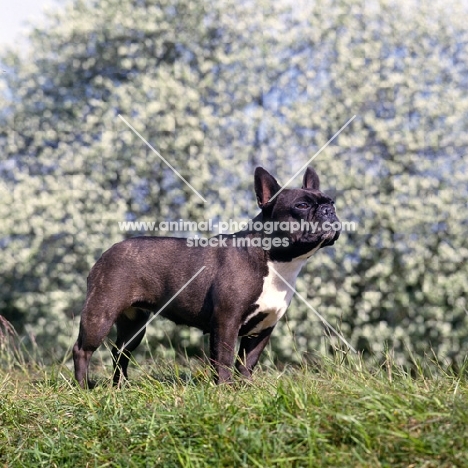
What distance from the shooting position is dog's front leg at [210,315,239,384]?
523 cm

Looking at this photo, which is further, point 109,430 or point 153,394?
point 153,394

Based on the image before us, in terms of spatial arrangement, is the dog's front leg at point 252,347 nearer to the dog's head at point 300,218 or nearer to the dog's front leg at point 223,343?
the dog's front leg at point 223,343

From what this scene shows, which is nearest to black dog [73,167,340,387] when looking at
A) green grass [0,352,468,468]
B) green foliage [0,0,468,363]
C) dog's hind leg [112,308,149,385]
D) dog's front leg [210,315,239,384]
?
dog's front leg [210,315,239,384]

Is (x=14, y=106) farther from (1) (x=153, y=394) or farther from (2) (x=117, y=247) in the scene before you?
(1) (x=153, y=394)

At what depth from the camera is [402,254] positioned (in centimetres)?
1001

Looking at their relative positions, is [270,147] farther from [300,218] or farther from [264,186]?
[300,218]

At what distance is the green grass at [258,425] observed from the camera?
339 cm

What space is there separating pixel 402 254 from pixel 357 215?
864 mm

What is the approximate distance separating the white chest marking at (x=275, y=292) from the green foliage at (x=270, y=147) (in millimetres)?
4345

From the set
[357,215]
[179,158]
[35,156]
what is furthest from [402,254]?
[35,156]

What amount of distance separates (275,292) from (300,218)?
2.02 ft

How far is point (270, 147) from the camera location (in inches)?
413

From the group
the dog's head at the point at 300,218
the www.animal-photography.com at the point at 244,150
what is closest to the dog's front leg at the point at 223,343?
the dog's head at the point at 300,218

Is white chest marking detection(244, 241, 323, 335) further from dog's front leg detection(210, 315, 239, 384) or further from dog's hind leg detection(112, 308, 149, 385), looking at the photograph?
dog's hind leg detection(112, 308, 149, 385)
